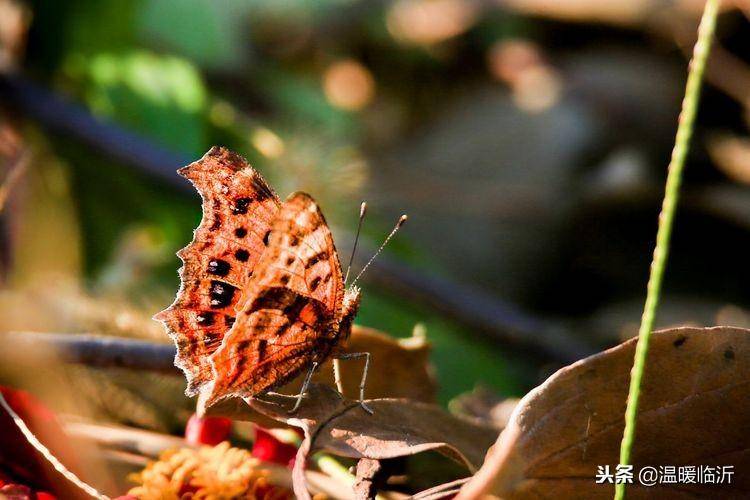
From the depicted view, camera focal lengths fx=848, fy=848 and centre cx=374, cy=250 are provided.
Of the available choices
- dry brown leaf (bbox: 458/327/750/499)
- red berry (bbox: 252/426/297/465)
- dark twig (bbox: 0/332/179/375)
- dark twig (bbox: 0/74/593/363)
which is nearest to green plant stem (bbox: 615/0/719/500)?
dry brown leaf (bbox: 458/327/750/499)

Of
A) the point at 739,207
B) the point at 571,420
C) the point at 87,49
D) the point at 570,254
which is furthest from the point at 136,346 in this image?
the point at 739,207

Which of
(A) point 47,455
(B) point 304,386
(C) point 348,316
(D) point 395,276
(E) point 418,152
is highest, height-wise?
(E) point 418,152

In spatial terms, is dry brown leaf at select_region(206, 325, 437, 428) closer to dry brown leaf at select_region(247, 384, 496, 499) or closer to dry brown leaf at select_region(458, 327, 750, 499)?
dry brown leaf at select_region(247, 384, 496, 499)

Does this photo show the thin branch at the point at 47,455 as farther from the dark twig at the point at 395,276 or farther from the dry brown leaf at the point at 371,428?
the dark twig at the point at 395,276

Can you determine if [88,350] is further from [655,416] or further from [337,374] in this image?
[655,416]

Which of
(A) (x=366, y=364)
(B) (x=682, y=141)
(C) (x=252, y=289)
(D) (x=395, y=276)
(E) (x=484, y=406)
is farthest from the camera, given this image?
(D) (x=395, y=276)

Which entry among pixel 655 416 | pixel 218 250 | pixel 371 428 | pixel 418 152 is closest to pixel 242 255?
pixel 218 250

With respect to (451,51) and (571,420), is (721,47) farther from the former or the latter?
(571,420)
